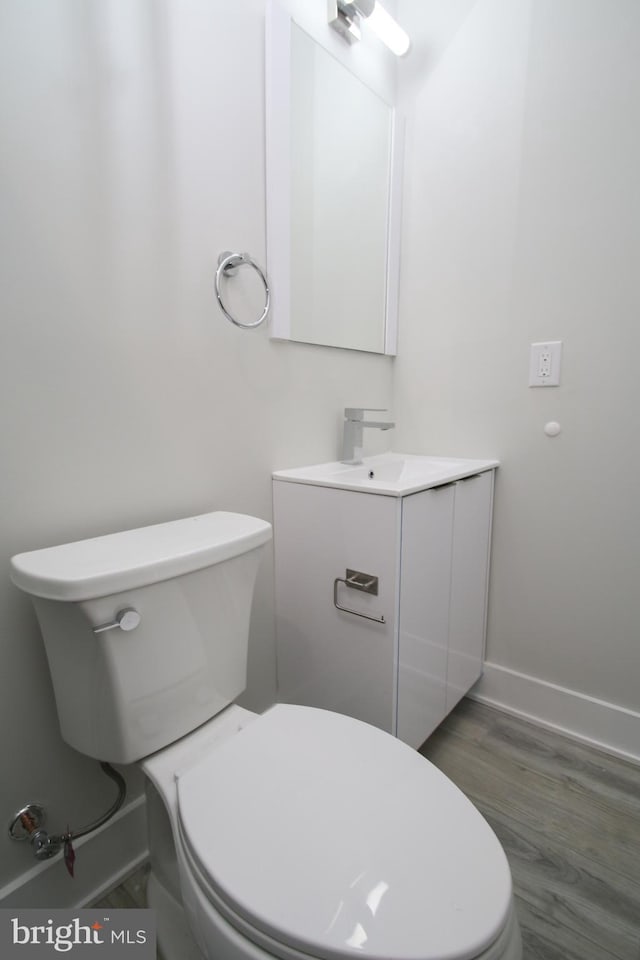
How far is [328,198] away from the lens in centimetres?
131

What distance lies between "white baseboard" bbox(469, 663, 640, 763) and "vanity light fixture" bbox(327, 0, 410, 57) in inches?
77.5

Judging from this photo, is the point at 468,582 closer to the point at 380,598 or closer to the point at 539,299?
the point at 380,598

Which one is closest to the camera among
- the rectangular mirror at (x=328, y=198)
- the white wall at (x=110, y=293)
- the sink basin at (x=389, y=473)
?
the white wall at (x=110, y=293)

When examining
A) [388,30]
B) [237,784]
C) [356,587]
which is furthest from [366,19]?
[237,784]

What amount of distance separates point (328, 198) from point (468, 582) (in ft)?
3.98

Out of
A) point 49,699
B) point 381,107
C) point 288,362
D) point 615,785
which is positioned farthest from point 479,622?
point 381,107

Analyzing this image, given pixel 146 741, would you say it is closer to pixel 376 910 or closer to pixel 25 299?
pixel 376 910

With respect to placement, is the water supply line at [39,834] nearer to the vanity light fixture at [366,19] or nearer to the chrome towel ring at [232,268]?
the chrome towel ring at [232,268]

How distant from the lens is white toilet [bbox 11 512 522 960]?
50 centimetres

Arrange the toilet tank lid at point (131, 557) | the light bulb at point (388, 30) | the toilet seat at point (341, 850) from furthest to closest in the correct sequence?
the light bulb at point (388, 30) < the toilet tank lid at point (131, 557) < the toilet seat at point (341, 850)

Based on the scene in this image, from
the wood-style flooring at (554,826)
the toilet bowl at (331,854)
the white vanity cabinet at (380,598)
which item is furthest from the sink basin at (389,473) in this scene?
the wood-style flooring at (554,826)

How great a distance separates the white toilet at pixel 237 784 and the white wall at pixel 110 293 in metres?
0.11

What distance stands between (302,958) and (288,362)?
1142 millimetres

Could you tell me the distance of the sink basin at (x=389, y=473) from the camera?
A: 1.00m
